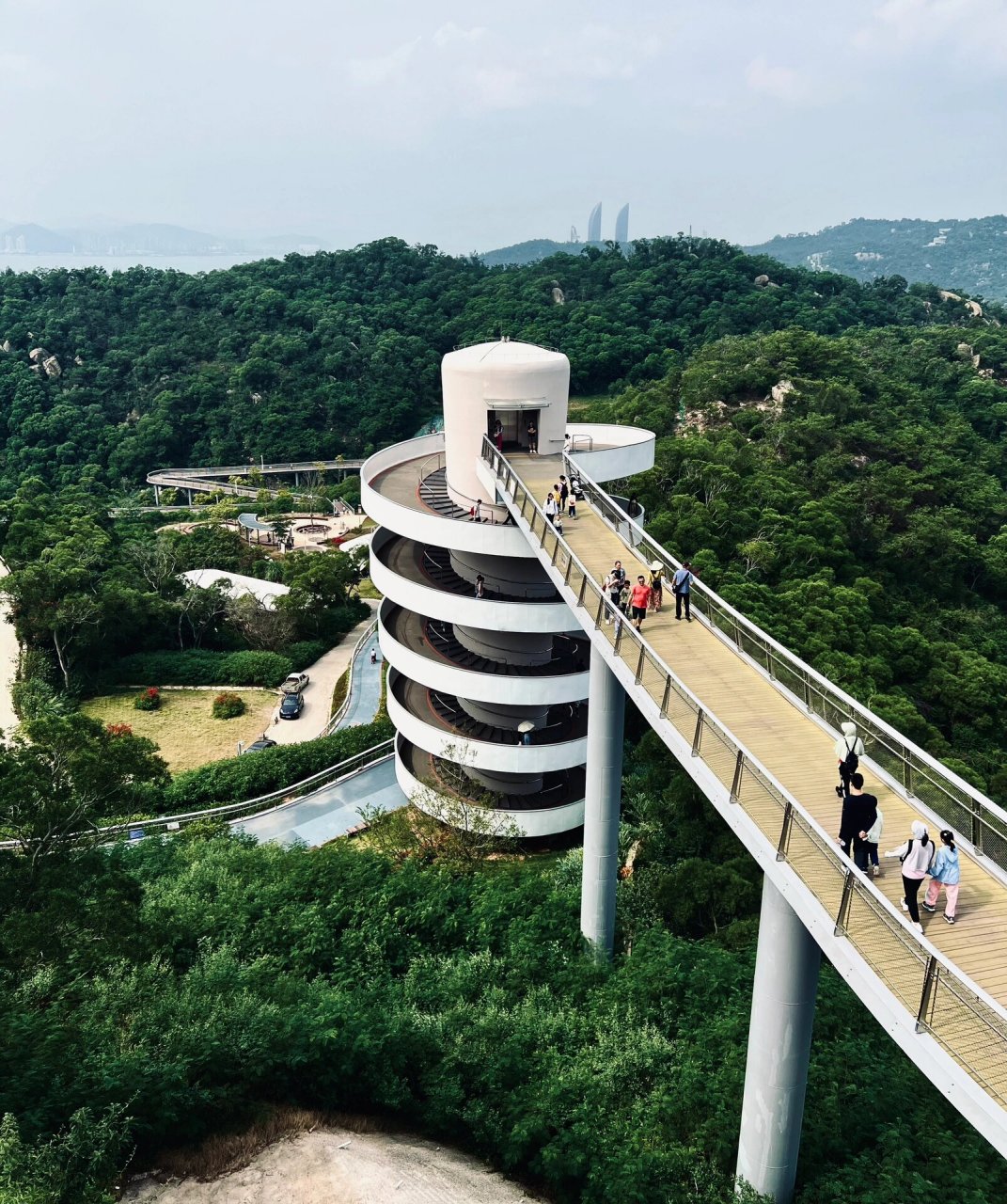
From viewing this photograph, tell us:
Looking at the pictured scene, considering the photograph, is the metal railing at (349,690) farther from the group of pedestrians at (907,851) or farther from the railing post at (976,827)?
the railing post at (976,827)

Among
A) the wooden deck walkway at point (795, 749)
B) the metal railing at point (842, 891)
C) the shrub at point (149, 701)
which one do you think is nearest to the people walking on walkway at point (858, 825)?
the metal railing at point (842, 891)

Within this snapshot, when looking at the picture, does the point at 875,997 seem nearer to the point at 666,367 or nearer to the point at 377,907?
the point at 377,907

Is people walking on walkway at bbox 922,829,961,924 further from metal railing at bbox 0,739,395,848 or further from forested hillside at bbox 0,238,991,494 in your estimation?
forested hillside at bbox 0,238,991,494

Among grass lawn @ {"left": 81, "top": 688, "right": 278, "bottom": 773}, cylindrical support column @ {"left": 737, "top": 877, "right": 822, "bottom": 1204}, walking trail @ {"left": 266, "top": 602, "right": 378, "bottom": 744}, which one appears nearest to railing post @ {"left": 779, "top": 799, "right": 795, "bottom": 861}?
cylindrical support column @ {"left": 737, "top": 877, "right": 822, "bottom": 1204}

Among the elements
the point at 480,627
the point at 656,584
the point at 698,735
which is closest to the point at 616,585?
the point at 656,584

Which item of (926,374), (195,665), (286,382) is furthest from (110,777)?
(286,382)

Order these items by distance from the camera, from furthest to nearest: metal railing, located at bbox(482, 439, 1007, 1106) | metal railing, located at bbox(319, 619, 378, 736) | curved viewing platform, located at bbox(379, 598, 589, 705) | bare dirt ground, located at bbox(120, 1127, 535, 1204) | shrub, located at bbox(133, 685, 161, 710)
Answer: shrub, located at bbox(133, 685, 161, 710)
metal railing, located at bbox(319, 619, 378, 736)
curved viewing platform, located at bbox(379, 598, 589, 705)
bare dirt ground, located at bbox(120, 1127, 535, 1204)
metal railing, located at bbox(482, 439, 1007, 1106)

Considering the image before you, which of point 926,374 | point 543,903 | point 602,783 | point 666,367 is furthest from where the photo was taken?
point 666,367
